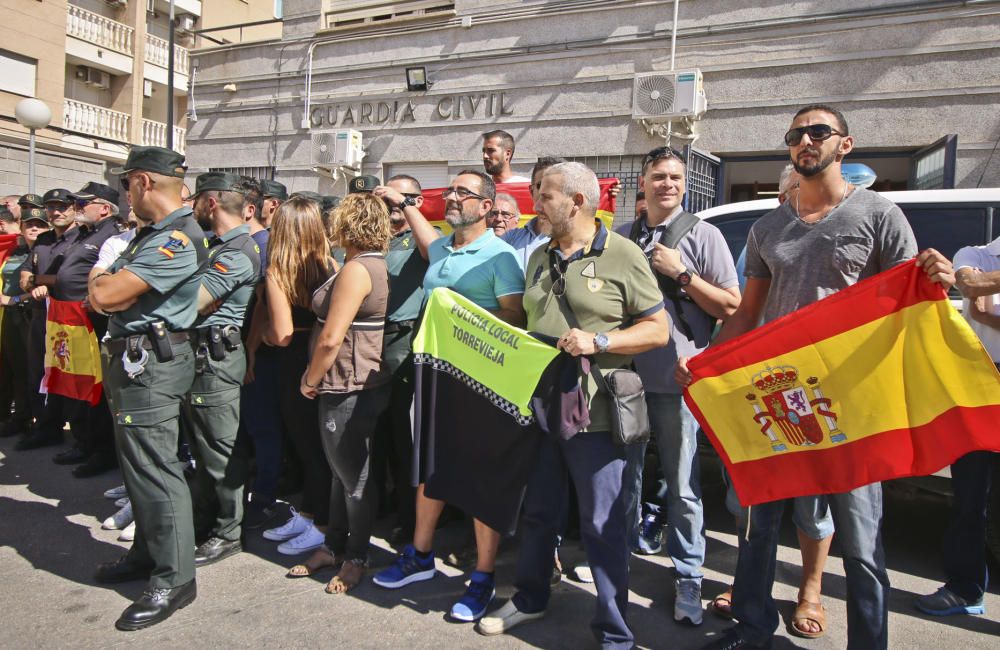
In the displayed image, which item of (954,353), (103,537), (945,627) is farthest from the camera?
(103,537)

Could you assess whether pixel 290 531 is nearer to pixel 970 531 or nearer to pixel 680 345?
pixel 680 345

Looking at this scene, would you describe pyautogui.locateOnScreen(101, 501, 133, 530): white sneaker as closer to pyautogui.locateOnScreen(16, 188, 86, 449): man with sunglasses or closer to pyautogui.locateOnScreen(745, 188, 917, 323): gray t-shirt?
pyautogui.locateOnScreen(16, 188, 86, 449): man with sunglasses

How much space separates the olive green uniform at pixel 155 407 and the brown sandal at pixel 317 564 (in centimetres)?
54

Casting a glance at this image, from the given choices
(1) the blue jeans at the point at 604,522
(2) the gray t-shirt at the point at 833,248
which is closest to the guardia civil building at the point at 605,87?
(2) the gray t-shirt at the point at 833,248

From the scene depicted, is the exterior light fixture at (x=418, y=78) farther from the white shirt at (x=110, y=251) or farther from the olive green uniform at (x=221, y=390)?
the olive green uniform at (x=221, y=390)

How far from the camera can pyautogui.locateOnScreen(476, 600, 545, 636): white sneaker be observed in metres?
3.35

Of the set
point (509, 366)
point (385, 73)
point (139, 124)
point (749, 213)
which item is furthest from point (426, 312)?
point (139, 124)

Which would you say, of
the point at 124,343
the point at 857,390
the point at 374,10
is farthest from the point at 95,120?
the point at 857,390

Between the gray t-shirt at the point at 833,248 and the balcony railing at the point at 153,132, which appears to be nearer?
the gray t-shirt at the point at 833,248

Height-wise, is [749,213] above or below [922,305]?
above

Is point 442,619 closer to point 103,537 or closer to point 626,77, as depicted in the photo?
point 103,537

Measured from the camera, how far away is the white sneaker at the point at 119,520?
15.3ft

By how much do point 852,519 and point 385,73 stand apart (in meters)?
12.0

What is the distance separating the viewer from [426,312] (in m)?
3.54
